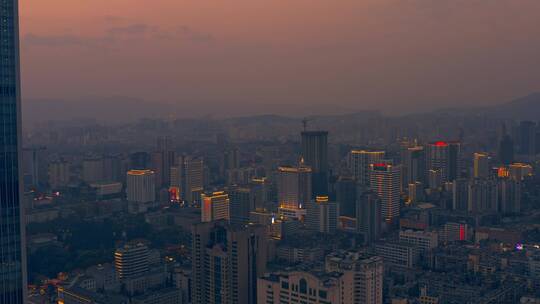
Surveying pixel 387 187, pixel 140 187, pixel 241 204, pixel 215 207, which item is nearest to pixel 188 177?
pixel 140 187

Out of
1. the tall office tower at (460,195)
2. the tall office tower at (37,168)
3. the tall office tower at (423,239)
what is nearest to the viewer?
the tall office tower at (423,239)

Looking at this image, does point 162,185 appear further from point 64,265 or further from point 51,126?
point 64,265

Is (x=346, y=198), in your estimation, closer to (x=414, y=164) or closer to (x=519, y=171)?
(x=414, y=164)

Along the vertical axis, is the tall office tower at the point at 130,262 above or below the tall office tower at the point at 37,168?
below

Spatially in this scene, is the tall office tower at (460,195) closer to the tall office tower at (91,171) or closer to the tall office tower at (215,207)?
the tall office tower at (215,207)

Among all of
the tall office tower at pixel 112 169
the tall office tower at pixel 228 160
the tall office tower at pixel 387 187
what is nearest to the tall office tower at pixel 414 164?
the tall office tower at pixel 387 187

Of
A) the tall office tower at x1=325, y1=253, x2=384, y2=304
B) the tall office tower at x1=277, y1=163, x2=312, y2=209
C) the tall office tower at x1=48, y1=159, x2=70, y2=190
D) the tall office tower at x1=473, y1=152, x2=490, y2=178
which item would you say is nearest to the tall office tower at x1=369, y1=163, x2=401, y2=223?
the tall office tower at x1=277, y1=163, x2=312, y2=209

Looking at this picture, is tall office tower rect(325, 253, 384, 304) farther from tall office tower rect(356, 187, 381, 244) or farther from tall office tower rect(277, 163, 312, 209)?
tall office tower rect(277, 163, 312, 209)
